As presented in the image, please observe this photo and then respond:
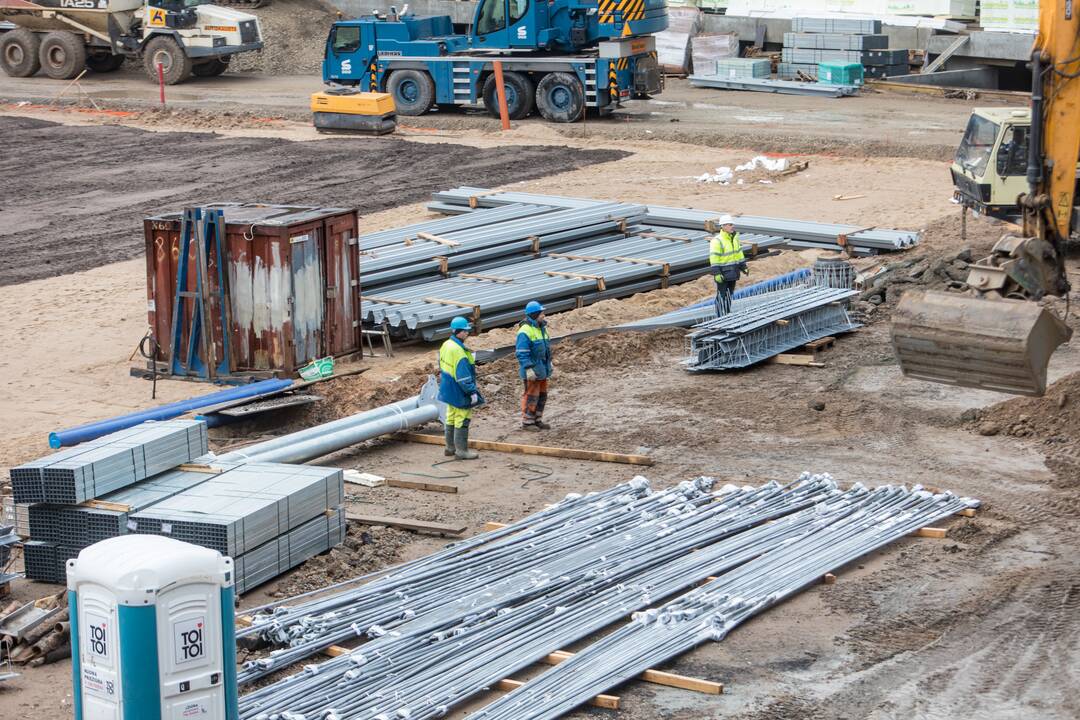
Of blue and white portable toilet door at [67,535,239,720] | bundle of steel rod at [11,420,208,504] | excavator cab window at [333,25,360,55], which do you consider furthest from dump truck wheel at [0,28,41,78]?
blue and white portable toilet door at [67,535,239,720]

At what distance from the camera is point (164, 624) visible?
7.68 m

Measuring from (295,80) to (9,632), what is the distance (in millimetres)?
38474

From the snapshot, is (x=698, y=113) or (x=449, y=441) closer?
(x=449, y=441)

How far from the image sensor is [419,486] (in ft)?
46.4

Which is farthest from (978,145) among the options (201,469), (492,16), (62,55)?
(62,55)

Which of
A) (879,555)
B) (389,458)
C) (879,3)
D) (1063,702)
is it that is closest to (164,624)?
(1063,702)

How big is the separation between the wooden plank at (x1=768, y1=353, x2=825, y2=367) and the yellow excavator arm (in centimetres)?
544

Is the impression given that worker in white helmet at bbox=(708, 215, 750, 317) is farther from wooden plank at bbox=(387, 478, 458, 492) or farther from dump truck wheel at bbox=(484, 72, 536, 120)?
dump truck wheel at bbox=(484, 72, 536, 120)

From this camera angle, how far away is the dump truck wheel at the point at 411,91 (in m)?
38.3

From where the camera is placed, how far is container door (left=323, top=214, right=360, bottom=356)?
17969 mm

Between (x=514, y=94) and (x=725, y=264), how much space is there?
19573 mm

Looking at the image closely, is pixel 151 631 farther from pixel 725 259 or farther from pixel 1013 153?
pixel 1013 153

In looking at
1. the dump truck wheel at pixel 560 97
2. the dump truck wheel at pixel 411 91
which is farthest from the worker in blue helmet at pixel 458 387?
the dump truck wheel at pixel 411 91

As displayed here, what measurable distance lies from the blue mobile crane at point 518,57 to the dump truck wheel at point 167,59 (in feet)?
23.6
